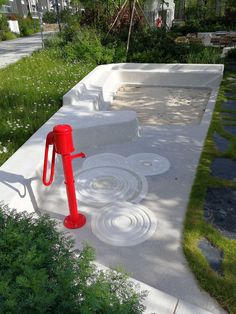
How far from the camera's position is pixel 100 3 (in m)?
14.5

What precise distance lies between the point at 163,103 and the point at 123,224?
5.09m

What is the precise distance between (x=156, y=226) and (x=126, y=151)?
6.41 feet

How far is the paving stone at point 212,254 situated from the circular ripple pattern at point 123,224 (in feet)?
1.85

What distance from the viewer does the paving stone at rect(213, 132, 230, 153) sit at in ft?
17.0

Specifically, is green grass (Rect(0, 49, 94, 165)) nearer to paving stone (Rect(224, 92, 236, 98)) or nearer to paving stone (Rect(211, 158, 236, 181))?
paving stone (Rect(211, 158, 236, 181))

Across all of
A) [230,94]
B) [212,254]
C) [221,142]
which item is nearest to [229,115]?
[221,142]

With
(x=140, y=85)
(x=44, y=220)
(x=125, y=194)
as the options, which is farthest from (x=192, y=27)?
(x=44, y=220)

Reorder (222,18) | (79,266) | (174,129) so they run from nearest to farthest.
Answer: (79,266) < (174,129) < (222,18)

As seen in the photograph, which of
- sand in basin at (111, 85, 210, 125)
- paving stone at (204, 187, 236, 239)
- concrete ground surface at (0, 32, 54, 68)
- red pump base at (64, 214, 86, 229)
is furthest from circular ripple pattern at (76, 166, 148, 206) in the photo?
concrete ground surface at (0, 32, 54, 68)

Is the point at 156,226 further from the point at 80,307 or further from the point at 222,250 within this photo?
the point at 80,307

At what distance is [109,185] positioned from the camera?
4.14 m

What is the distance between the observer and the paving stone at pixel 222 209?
3369 mm

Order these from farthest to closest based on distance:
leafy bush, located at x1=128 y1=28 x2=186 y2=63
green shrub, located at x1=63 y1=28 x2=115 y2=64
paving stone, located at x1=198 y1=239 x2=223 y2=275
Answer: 1. leafy bush, located at x1=128 y1=28 x2=186 y2=63
2. green shrub, located at x1=63 y1=28 x2=115 y2=64
3. paving stone, located at x1=198 y1=239 x2=223 y2=275

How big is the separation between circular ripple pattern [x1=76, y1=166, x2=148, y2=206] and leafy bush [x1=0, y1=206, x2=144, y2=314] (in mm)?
1834
